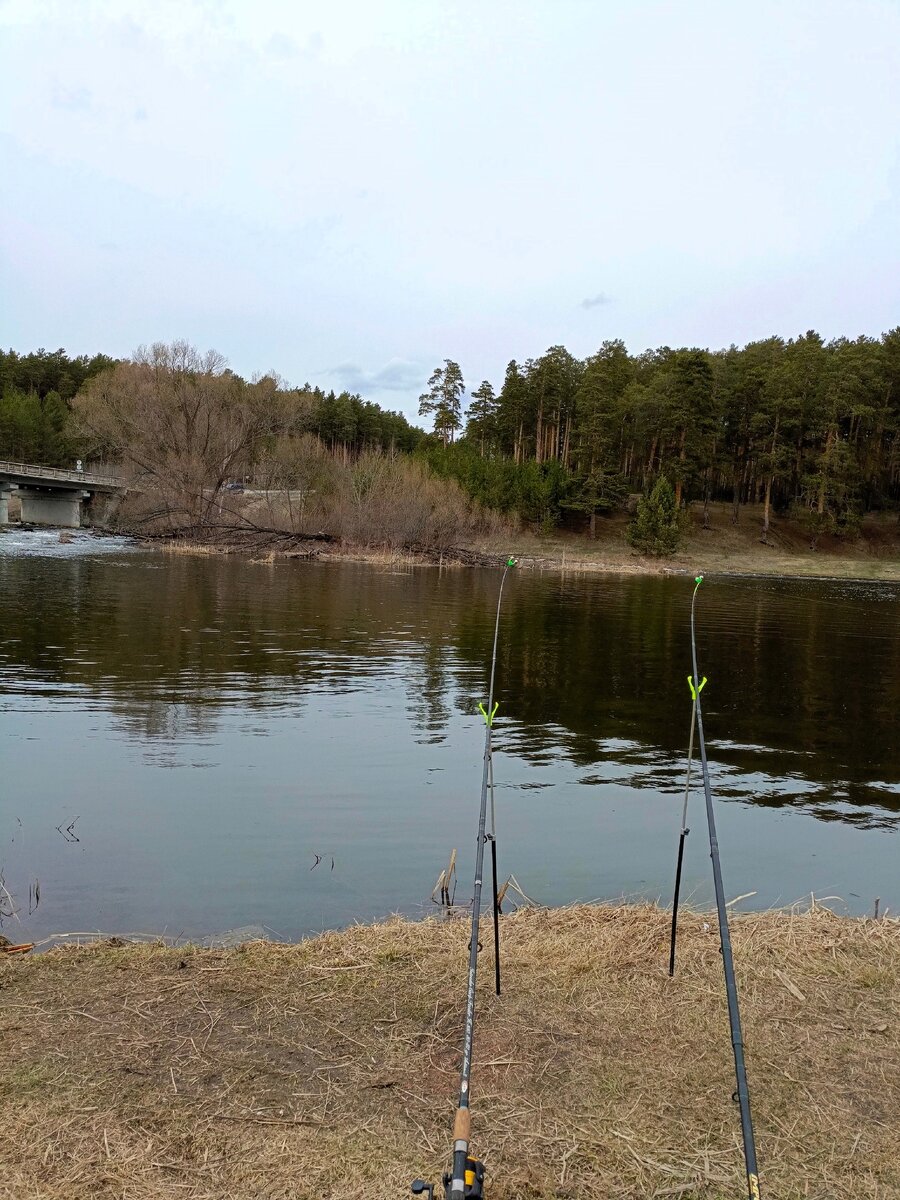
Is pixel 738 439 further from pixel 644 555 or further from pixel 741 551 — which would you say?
pixel 644 555

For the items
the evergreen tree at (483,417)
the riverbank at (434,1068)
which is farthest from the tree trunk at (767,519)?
the riverbank at (434,1068)

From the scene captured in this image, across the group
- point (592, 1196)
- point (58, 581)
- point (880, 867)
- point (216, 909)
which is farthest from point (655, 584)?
point (592, 1196)

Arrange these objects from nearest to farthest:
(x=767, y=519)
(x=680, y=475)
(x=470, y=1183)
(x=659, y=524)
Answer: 1. (x=470, y=1183)
2. (x=659, y=524)
3. (x=680, y=475)
4. (x=767, y=519)

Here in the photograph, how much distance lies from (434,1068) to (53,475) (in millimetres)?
75725

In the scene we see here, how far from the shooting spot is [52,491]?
78812 mm

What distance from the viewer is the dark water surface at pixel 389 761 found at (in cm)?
875

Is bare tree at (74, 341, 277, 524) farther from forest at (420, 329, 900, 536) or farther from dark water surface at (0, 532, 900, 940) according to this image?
dark water surface at (0, 532, 900, 940)

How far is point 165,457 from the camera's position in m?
64.0

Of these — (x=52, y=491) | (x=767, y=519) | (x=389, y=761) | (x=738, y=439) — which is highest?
(x=738, y=439)

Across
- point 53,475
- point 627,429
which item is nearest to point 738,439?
point 627,429

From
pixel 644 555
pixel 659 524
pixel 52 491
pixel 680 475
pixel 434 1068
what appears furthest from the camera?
pixel 52 491

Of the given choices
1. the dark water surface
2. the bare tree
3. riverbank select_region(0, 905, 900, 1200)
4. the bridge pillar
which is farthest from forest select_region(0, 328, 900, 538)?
riverbank select_region(0, 905, 900, 1200)

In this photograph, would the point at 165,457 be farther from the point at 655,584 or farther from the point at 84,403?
the point at 655,584

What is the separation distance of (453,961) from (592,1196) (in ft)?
7.46
